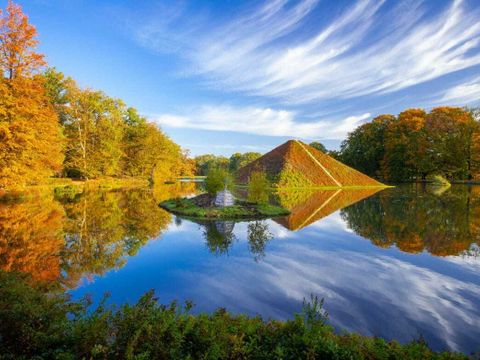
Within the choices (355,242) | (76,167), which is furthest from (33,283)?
(76,167)

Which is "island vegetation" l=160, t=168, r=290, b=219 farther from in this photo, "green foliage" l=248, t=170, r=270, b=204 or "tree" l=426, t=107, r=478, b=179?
"tree" l=426, t=107, r=478, b=179

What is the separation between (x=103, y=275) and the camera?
7816 millimetres

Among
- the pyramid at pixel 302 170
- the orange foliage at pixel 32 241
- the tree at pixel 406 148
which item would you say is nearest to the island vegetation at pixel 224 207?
the orange foliage at pixel 32 241

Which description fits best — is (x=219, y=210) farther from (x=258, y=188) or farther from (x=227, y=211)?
(x=258, y=188)

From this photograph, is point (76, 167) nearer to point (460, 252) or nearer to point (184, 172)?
point (184, 172)

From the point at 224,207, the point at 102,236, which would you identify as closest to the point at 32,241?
the point at 102,236

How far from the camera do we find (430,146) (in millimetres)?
57219

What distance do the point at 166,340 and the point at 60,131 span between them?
40.4 m

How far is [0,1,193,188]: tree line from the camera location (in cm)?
1572

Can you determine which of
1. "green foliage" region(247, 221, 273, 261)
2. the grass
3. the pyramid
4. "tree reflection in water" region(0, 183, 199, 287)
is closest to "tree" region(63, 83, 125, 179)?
the pyramid

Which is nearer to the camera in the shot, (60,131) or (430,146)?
(60,131)

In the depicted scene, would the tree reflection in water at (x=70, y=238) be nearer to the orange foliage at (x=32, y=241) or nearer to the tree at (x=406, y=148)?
the orange foliage at (x=32, y=241)

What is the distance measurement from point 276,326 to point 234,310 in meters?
1.58

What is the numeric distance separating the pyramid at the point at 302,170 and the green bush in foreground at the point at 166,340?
131 ft
